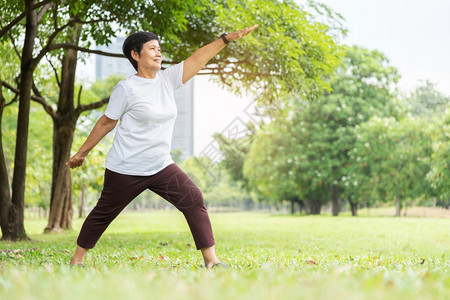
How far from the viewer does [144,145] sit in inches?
187

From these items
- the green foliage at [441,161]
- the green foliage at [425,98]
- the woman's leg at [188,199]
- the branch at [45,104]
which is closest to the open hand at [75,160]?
the woman's leg at [188,199]

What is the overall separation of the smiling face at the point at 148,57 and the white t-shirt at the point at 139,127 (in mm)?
173

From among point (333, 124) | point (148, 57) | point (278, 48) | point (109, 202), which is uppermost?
point (333, 124)

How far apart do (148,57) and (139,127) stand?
2.22 ft

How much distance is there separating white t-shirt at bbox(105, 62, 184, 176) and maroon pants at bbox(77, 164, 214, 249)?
0.08 m

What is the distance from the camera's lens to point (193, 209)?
4918mm

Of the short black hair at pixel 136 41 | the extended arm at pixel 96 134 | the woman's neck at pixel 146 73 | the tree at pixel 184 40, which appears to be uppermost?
the tree at pixel 184 40

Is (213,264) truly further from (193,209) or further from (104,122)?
(104,122)

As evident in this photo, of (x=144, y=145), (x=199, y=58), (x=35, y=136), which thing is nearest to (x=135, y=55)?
(x=199, y=58)

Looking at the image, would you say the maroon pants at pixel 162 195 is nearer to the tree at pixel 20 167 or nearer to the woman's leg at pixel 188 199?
the woman's leg at pixel 188 199

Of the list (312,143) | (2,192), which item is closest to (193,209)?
(2,192)

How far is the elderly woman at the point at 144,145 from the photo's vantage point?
476 centimetres

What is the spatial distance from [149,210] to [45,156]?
227 feet

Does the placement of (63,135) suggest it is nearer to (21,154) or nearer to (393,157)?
(21,154)
